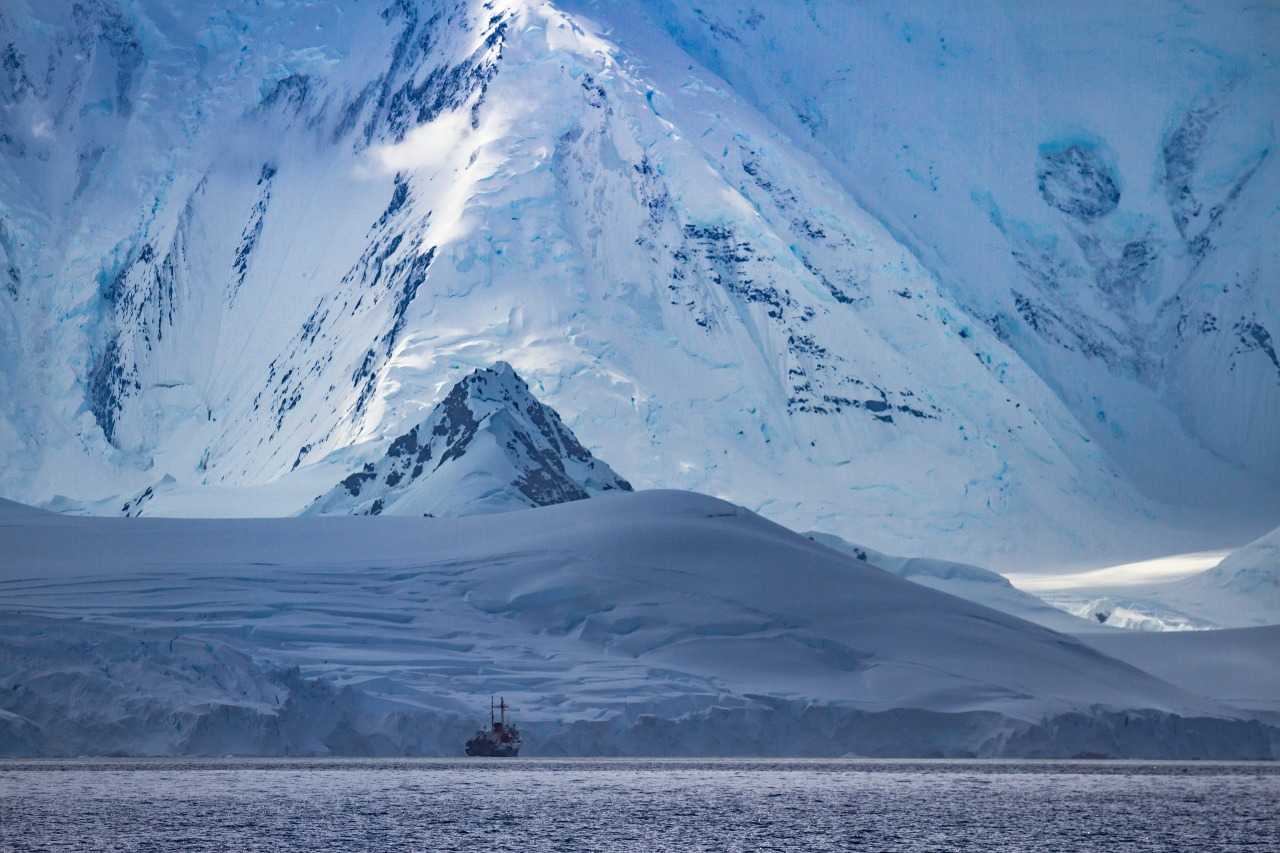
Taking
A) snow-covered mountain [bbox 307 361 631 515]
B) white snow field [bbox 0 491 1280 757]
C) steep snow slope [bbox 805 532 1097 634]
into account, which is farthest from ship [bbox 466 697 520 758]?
steep snow slope [bbox 805 532 1097 634]

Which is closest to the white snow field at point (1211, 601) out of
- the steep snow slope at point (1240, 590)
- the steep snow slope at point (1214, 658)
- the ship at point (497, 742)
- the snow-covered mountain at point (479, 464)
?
the steep snow slope at point (1240, 590)

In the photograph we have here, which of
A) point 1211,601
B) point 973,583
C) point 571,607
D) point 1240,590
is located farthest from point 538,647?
point 1240,590

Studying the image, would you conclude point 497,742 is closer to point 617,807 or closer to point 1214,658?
point 617,807

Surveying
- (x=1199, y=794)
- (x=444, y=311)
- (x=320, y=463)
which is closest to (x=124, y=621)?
(x=1199, y=794)

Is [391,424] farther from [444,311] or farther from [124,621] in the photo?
[124,621]

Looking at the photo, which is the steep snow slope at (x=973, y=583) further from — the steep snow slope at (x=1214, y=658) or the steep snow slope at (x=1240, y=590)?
the steep snow slope at (x=1214, y=658)

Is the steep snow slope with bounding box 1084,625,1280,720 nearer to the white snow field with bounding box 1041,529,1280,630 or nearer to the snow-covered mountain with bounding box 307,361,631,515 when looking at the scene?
the white snow field with bounding box 1041,529,1280,630
